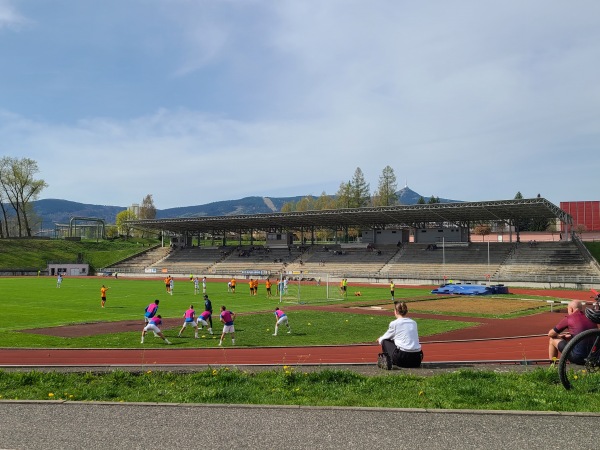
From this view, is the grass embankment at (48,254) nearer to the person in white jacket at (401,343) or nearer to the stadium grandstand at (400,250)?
the stadium grandstand at (400,250)

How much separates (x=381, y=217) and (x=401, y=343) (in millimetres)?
65621

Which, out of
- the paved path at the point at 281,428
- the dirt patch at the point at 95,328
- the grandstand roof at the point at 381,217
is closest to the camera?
the paved path at the point at 281,428

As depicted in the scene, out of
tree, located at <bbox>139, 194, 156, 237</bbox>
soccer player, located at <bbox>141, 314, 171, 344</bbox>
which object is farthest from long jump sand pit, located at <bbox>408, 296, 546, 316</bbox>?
tree, located at <bbox>139, 194, 156, 237</bbox>

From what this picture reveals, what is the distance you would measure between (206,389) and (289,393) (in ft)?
5.27

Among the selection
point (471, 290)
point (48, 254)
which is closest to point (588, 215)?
point (471, 290)

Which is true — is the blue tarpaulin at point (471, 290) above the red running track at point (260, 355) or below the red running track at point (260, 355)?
below

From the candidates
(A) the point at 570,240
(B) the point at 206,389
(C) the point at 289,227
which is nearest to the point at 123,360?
(B) the point at 206,389

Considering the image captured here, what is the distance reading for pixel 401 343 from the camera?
11.5m

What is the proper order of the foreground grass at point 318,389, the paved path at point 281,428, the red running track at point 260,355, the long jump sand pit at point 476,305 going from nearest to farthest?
the paved path at point 281,428, the foreground grass at point 318,389, the red running track at point 260,355, the long jump sand pit at point 476,305

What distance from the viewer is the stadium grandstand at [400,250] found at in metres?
61.4

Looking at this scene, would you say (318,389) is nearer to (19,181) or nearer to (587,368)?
(587,368)

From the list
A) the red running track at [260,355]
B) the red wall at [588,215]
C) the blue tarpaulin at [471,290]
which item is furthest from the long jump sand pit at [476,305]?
the red wall at [588,215]

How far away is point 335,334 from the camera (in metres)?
22.2

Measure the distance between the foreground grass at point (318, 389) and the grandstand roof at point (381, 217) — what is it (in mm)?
54769
